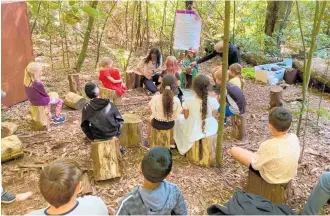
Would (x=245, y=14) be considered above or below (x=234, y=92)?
above

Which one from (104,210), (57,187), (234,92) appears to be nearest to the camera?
(57,187)

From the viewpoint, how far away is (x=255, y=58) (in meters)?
9.30

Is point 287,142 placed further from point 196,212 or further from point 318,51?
point 318,51

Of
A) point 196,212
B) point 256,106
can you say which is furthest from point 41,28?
point 196,212

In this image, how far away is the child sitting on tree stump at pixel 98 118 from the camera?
4012 millimetres

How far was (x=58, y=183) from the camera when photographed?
6.66 ft

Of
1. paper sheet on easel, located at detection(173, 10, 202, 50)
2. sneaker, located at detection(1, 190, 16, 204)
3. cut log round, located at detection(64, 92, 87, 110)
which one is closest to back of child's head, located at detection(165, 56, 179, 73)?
paper sheet on easel, located at detection(173, 10, 202, 50)

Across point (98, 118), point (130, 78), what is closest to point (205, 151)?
point (98, 118)

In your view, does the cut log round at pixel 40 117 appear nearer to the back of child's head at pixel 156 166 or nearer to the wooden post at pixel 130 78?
the wooden post at pixel 130 78

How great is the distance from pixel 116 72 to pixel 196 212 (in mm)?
3674

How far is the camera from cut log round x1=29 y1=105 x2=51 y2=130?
503 centimetres

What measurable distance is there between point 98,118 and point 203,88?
4.54ft

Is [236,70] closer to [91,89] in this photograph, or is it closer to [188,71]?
[188,71]

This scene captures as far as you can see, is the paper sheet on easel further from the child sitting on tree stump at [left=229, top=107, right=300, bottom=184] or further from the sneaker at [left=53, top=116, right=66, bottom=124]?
the child sitting on tree stump at [left=229, top=107, right=300, bottom=184]
